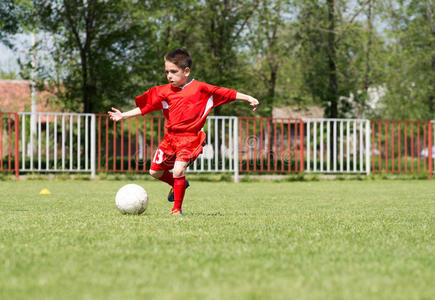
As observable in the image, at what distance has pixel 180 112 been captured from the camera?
659 centimetres

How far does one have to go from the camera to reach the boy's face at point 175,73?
21.4 feet

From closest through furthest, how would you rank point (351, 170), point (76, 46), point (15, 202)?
point (15, 202)
point (351, 170)
point (76, 46)

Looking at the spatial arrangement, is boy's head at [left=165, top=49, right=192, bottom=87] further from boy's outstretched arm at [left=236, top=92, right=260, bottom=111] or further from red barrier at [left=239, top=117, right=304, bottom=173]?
red barrier at [left=239, top=117, right=304, bottom=173]

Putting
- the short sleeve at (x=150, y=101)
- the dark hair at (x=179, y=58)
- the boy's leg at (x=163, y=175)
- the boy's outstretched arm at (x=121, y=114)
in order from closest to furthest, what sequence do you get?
the dark hair at (x=179, y=58) < the boy's outstretched arm at (x=121, y=114) < the short sleeve at (x=150, y=101) < the boy's leg at (x=163, y=175)

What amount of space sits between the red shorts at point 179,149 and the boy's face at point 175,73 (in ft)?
2.00

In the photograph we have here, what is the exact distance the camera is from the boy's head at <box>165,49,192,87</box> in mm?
6508

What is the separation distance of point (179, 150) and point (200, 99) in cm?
66

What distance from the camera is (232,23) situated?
24.8m

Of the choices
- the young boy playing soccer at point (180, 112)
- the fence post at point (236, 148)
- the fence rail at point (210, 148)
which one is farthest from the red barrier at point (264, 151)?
the young boy playing soccer at point (180, 112)

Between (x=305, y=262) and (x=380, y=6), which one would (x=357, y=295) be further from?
(x=380, y=6)

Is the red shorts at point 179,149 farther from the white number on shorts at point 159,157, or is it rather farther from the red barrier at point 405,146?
the red barrier at point 405,146

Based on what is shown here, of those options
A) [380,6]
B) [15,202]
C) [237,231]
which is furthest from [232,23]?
[237,231]

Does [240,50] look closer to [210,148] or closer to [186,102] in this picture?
[210,148]

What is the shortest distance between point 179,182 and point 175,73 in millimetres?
1249
